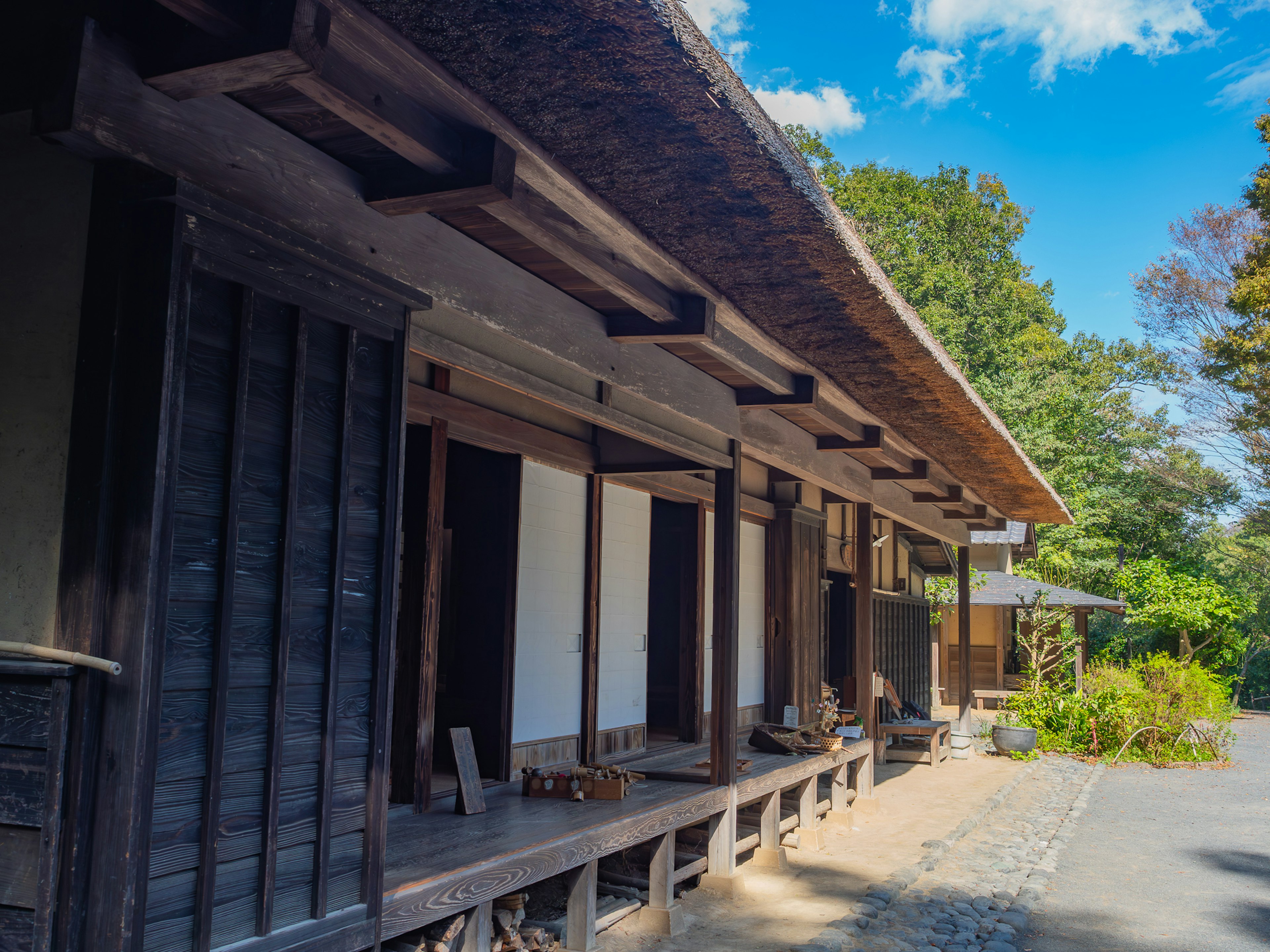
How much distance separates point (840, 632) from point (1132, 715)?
387 centimetres

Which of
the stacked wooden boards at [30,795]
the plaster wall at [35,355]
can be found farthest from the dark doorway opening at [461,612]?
the stacked wooden boards at [30,795]

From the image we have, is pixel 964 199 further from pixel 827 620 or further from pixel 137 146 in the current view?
pixel 137 146

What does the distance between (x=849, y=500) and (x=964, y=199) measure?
2511 centimetres

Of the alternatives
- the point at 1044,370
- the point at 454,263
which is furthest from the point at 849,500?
the point at 1044,370

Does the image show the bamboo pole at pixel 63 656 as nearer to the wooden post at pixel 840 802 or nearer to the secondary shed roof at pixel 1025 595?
the wooden post at pixel 840 802

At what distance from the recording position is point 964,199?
30016 millimetres

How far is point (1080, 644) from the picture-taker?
16.7 meters

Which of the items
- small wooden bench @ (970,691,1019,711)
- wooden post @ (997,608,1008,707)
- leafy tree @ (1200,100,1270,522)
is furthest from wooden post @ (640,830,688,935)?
wooden post @ (997,608,1008,707)

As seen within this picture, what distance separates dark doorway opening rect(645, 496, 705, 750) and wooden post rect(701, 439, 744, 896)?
6.35ft

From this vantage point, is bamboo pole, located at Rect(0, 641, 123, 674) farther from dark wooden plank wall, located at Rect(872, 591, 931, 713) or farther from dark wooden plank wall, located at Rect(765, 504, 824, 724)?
dark wooden plank wall, located at Rect(872, 591, 931, 713)

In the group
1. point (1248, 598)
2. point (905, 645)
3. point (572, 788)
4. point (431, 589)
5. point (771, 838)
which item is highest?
point (1248, 598)

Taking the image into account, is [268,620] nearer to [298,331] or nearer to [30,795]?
[30,795]

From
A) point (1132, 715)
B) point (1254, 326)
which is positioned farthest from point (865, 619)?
point (1254, 326)

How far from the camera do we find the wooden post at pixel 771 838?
20.2 feet
